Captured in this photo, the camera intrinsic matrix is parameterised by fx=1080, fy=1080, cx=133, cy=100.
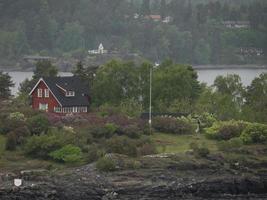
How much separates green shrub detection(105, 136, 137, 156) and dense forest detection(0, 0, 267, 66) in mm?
86540

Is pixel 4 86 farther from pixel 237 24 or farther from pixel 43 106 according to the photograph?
pixel 237 24

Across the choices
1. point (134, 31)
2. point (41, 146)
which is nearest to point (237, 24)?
point (134, 31)

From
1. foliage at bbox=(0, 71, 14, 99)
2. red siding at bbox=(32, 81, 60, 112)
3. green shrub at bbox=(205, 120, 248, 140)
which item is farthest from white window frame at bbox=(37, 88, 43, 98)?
green shrub at bbox=(205, 120, 248, 140)

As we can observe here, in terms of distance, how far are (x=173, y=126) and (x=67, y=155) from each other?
765 cm

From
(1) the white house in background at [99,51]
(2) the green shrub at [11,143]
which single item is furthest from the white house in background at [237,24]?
(2) the green shrub at [11,143]

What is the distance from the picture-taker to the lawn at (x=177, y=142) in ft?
141

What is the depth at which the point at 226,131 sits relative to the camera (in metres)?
45.7

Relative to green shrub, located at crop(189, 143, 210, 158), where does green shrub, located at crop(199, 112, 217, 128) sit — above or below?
above

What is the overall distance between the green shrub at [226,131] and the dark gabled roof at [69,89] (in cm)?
763

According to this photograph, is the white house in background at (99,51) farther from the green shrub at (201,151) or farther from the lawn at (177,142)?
the green shrub at (201,151)

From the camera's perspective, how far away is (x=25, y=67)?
391ft

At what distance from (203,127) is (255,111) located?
4.87m

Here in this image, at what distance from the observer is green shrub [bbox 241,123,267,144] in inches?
1749

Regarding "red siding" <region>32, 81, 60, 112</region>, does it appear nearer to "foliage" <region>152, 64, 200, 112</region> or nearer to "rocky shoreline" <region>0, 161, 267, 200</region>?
"foliage" <region>152, 64, 200, 112</region>
